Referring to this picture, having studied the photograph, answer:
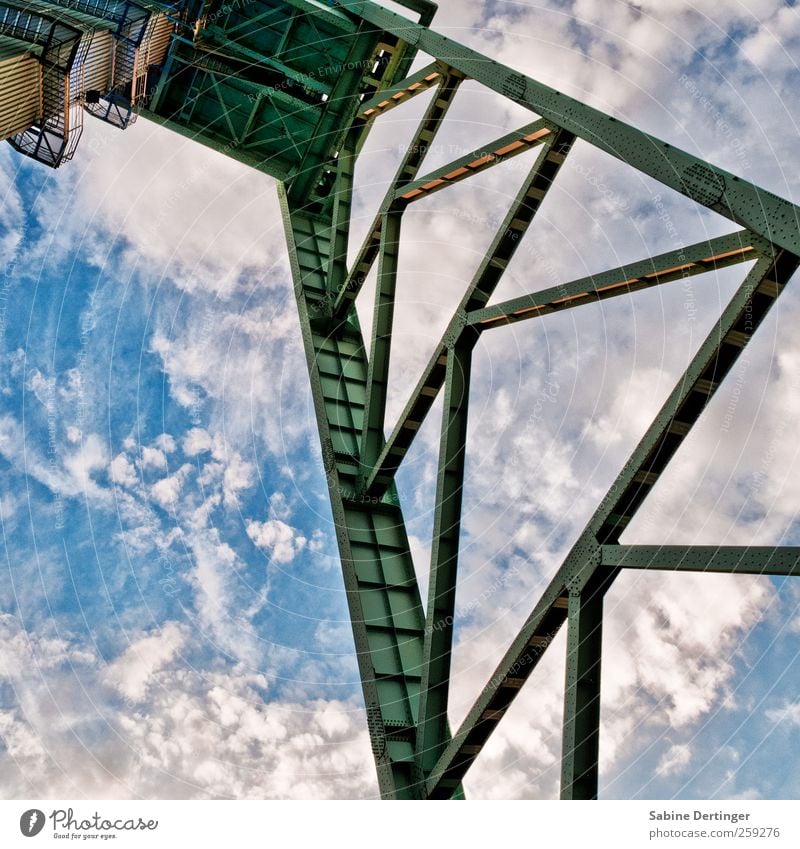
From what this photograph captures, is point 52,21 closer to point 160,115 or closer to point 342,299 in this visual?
point 160,115

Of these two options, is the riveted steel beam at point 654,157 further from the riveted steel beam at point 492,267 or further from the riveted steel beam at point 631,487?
the riveted steel beam at point 492,267

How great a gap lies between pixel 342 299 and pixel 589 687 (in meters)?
11.0

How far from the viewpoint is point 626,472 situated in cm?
812

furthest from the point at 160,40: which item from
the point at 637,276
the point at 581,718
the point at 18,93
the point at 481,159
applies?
the point at 581,718

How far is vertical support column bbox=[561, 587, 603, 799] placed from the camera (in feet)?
25.6

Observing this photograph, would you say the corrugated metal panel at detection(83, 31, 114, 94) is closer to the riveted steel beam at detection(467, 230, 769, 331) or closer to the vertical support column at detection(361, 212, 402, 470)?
the vertical support column at detection(361, 212, 402, 470)

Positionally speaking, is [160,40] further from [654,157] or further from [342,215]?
[654,157]

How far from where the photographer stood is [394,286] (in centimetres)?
1475

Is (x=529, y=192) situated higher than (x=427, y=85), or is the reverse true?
(x=427, y=85)

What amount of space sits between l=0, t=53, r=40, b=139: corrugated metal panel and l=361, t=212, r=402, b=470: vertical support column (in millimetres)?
7571

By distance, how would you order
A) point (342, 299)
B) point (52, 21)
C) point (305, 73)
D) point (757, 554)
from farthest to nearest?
point (305, 73) → point (342, 299) → point (52, 21) → point (757, 554)

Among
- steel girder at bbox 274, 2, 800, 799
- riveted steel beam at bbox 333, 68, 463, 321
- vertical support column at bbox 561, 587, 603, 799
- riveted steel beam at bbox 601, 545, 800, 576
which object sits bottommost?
vertical support column at bbox 561, 587, 603, 799

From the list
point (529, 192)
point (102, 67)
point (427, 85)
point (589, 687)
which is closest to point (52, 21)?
point (102, 67)

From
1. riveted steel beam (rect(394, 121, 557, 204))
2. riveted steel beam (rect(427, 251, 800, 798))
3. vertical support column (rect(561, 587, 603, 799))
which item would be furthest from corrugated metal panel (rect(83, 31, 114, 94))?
vertical support column (rect(561, 587, 603, 799))
